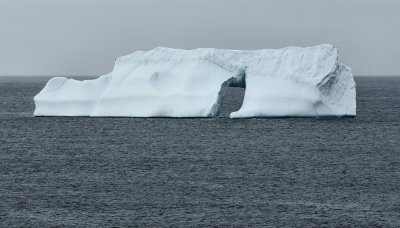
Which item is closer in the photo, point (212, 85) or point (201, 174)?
point (201, 174)

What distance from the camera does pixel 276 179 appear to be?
20.0 metres

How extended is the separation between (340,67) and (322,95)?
1506 millimetres

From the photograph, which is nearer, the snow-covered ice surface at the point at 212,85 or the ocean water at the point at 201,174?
the ocean water at the point at 201,174

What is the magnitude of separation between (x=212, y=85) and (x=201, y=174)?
33.4ft

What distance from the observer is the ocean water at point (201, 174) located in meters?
15.7

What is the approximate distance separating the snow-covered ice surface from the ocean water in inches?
31.8

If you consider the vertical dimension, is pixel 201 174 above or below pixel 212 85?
below

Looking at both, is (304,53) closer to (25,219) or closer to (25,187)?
(25,187)

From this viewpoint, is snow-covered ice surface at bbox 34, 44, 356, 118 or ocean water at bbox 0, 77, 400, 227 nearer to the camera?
ocean water at bbox 0, 77, 400, 227

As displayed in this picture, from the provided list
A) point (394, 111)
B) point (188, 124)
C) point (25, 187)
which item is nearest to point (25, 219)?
point (25, 187)

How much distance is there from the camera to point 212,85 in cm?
3069

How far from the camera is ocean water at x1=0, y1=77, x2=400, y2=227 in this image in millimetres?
15727

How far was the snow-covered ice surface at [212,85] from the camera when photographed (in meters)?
30.1

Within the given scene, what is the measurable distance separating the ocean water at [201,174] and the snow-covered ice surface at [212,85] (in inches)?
31.8
